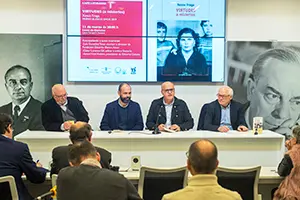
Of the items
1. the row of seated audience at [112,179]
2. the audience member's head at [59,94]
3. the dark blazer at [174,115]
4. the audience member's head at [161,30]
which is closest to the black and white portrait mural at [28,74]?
the audience member's head at [59,94]

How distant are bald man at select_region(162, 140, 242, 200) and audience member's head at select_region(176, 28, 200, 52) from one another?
4.37 m

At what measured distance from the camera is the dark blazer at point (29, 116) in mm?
6293

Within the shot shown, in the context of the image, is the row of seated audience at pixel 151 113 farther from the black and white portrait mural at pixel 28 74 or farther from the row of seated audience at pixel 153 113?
the black and white portrait mural at pixel 28 74

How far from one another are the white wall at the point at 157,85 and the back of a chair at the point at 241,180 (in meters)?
3.18

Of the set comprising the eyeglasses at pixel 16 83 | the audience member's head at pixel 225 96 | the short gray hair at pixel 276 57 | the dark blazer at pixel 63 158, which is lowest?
the dark blazer at pixel 63 158

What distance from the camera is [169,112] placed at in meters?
5.64

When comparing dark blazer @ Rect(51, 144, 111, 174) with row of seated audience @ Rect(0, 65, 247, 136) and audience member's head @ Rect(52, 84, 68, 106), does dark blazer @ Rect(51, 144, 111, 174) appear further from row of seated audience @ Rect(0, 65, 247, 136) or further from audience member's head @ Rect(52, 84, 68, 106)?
audience member's head @ Rect(52, 84, 68, 106)

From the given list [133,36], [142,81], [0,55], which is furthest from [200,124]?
[0,55]

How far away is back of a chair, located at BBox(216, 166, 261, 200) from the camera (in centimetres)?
341

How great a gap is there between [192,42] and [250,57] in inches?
36.1

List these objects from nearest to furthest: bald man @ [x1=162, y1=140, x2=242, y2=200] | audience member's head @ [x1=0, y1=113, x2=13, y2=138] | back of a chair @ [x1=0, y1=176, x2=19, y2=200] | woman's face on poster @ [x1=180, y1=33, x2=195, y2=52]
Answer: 1. bald man @ [x1=162, y1=140, x2=242, y2=200]
2. back of a chair @ [x1=0, y1=176, x2=19, y2=200]
3. audience member's head @ [x1=0, y1=113, x2=13, y2=138]
4. woman's face on poster @ [x1=180, y1=33, x2=195, y2=52]

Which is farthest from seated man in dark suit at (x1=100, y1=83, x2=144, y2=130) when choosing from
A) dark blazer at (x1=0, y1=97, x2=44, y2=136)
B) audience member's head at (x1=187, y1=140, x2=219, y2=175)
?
audience member's head at (x1=187, y1=140, x2=219, y2=175)

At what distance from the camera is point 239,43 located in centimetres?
648

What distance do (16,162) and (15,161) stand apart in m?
0.01
